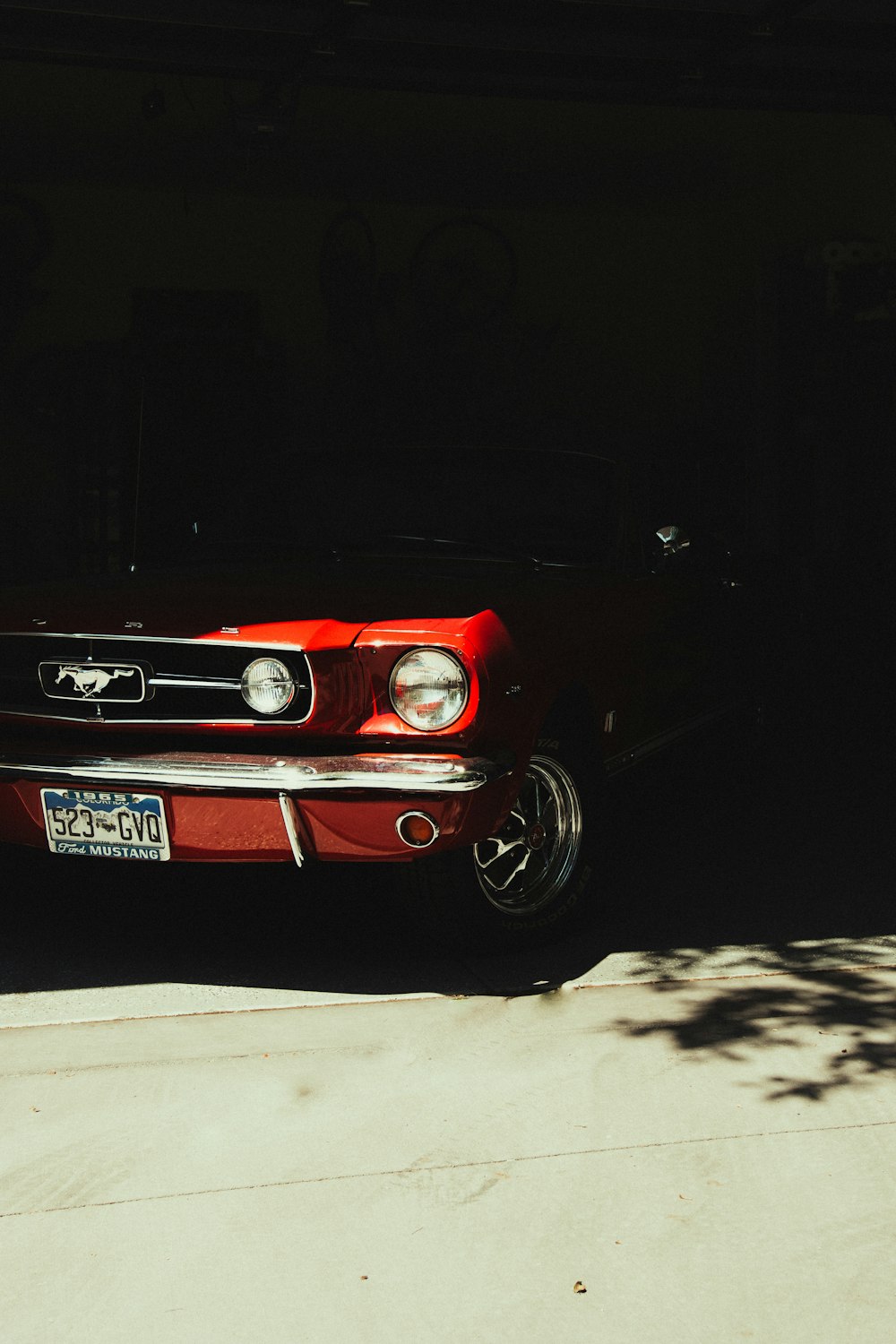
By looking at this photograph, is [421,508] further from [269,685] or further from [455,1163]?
[455,1163]

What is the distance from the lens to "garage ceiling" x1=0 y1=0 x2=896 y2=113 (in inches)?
267

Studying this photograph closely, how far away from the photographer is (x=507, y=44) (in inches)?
293

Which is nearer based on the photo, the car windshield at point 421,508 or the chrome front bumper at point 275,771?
the chrome front bumper at point 275,771

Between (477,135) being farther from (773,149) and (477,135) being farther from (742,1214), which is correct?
(742,1214)

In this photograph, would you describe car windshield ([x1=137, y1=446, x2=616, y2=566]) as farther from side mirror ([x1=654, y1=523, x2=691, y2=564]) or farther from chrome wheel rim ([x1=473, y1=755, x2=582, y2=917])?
chrome wheel rim ([x1=473, y1=755, x2=582, y2=917])

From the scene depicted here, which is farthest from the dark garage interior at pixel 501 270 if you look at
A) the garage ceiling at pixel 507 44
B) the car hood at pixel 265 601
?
the car hood at pixel 265 601

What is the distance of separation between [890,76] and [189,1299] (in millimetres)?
7273

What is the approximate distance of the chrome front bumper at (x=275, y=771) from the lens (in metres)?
3.57

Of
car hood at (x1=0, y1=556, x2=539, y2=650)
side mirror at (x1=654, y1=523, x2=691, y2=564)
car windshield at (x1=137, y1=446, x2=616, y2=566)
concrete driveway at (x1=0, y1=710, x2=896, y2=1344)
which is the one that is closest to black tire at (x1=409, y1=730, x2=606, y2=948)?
concrete driveway at (x1=0, y1=710, x2=896, y2=1344)

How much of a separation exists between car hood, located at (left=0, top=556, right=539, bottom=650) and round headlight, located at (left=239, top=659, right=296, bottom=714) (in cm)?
7

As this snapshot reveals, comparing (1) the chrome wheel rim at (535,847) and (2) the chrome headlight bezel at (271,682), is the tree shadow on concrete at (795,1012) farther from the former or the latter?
(2) the chrome headlight bezel at (271,682)

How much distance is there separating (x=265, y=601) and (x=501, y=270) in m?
8.90

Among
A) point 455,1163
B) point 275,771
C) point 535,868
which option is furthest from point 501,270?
point 455,1163

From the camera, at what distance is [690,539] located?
17.0ft
